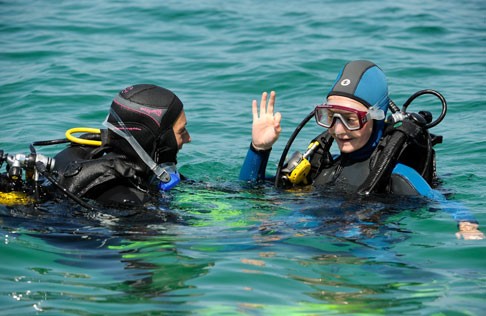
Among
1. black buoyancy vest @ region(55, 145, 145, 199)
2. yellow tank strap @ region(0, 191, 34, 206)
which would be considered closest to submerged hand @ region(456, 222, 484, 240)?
black buoyancy vest @ region(55, 145, 145, 199)

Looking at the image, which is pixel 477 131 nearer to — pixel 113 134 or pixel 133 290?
pixel 113 134

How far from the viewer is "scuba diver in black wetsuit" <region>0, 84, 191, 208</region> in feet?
17.5

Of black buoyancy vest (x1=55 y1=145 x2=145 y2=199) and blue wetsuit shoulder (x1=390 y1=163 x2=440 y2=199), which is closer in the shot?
black buoyancy vest (x1=55 y1=145 x2=145 y2=199)

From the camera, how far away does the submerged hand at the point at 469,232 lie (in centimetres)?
534

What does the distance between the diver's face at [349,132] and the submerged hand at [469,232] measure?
96 centimetres

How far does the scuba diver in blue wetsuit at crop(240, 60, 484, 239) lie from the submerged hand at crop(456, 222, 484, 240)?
4cm

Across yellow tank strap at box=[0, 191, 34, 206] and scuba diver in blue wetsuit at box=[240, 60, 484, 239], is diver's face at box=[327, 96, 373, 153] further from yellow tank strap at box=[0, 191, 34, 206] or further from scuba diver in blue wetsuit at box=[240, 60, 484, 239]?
yellow tank strap at box=[0, 191, 34, 206]

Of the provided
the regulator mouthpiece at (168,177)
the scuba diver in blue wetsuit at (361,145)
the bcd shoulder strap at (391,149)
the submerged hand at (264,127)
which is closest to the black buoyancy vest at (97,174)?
the regulator mouthpiece at (168,177)

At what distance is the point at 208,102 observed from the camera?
9.92 m

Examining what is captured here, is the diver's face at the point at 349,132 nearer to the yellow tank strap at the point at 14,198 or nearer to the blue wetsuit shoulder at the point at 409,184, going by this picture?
the blue wetsuit shoulder at the point at 409,184

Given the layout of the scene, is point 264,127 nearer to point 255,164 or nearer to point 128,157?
point 255,164

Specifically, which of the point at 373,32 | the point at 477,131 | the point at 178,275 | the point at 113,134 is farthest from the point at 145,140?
the point at 373,32

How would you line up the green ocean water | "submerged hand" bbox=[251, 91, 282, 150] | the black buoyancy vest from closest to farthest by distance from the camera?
the green ocean water < the black buoyancy vest < "submerged hand" bbox=[251, 91, 282, 150]

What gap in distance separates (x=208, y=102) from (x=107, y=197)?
15.1ft
